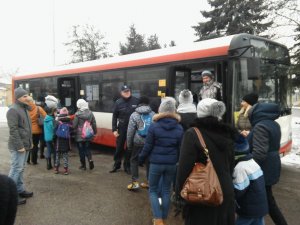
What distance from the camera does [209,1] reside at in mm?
25594

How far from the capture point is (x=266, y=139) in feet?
12.5

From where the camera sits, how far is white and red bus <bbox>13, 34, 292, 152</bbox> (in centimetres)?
634

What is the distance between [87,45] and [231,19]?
1443cm

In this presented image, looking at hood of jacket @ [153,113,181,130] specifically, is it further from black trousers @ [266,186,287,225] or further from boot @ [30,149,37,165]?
boot @ [30,149,37,165]

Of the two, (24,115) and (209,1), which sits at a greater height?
(209,1)

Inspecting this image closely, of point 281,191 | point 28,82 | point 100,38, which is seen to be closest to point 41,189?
point 281,191

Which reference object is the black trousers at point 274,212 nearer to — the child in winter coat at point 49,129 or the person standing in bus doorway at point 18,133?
the person standing in bus doorway at point 18,133

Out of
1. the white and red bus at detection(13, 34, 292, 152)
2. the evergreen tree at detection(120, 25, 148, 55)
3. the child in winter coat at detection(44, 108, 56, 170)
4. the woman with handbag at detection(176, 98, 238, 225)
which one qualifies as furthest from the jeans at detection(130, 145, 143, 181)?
the evergreen tree at detection(120, 25, 148, 55)

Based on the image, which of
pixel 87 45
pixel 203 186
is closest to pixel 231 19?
pixel 87 45

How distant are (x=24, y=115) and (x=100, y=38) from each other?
28677 mm

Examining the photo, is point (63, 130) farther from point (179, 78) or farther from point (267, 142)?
point (267, 142)

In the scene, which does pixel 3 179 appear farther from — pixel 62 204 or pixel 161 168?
pixel 62 204

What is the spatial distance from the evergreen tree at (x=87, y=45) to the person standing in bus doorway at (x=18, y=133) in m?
27.5

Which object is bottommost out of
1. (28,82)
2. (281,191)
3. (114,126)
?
(281,191)
